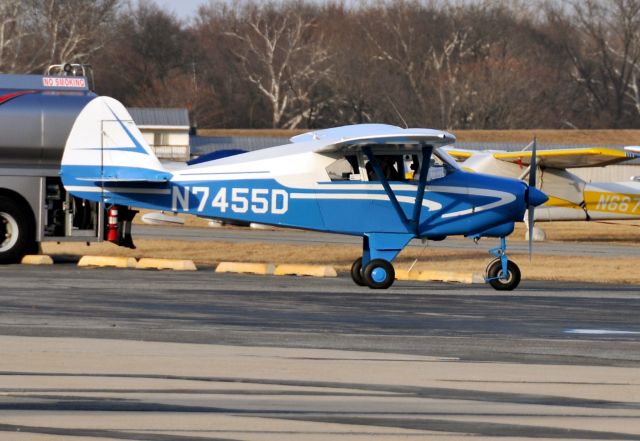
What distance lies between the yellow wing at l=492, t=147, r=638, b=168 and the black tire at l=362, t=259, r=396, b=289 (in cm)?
1576

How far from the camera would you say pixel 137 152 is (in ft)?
66.9

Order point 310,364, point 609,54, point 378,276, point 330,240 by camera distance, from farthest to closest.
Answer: point 609,54
point 330,240
point 378,276
point 310,364

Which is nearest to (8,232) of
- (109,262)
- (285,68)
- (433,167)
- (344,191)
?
(109,262)

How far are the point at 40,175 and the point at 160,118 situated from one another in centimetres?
5464

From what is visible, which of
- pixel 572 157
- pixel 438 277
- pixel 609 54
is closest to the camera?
pixel 438 277

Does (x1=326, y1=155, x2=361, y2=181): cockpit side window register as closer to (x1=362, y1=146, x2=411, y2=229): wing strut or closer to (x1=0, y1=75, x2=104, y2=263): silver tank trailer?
(x1=362, y1=146, x2=411, y2=229): wing strut

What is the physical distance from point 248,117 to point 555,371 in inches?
3824

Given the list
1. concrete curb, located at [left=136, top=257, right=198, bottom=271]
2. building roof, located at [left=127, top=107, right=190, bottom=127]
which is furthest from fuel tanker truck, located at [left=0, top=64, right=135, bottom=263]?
building roof, located at [left=127, top=107, right=190, bottom=127]

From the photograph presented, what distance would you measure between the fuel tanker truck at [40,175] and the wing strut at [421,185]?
524 cm

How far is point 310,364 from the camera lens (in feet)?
36.7

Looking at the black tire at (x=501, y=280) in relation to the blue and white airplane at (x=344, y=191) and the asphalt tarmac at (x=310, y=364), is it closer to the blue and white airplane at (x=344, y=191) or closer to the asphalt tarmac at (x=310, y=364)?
the blue and white airplane at (x=344, y=191)

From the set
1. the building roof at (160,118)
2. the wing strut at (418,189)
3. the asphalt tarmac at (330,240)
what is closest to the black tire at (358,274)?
the wing strut at (418,189)

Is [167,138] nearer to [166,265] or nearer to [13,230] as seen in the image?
[13,230]

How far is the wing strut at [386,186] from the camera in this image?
64.4 ft
